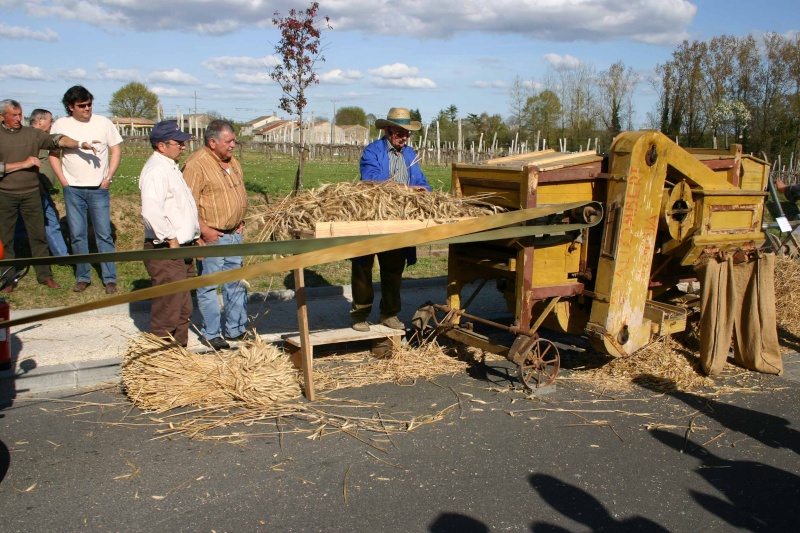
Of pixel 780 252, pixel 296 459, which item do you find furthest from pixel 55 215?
pixel 780 252

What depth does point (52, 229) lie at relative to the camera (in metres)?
8.84

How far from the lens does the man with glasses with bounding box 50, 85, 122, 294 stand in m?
8.11

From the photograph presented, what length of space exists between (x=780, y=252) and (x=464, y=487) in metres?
6.60

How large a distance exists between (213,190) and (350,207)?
1693 millimetres

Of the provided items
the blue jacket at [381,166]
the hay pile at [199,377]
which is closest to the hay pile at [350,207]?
the blue jacket at [381,166]

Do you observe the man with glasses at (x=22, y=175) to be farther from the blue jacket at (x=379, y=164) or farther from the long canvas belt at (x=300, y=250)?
the long canvas belt at (x=300, y=250)

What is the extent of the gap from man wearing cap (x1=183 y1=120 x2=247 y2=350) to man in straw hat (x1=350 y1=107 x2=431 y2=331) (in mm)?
1082

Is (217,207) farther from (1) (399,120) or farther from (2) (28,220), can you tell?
(2) (28,220)

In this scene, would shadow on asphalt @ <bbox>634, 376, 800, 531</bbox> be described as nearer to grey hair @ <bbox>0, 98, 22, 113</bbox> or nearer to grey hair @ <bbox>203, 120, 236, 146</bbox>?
grey hair @ <bbox>203, 120, 236, 146</bbox>

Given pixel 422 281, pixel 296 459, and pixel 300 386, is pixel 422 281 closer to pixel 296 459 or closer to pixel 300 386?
pixel 300 386

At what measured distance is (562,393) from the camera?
564 centimetres

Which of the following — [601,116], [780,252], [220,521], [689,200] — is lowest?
[220,521]

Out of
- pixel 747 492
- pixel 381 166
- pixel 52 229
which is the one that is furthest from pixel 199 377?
pixel 52 229

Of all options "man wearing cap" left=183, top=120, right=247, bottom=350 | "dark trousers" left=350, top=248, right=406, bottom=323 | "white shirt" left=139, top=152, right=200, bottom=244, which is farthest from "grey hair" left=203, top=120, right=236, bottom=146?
"dark trousers" left=350, top=248, right=406, bottom=323
